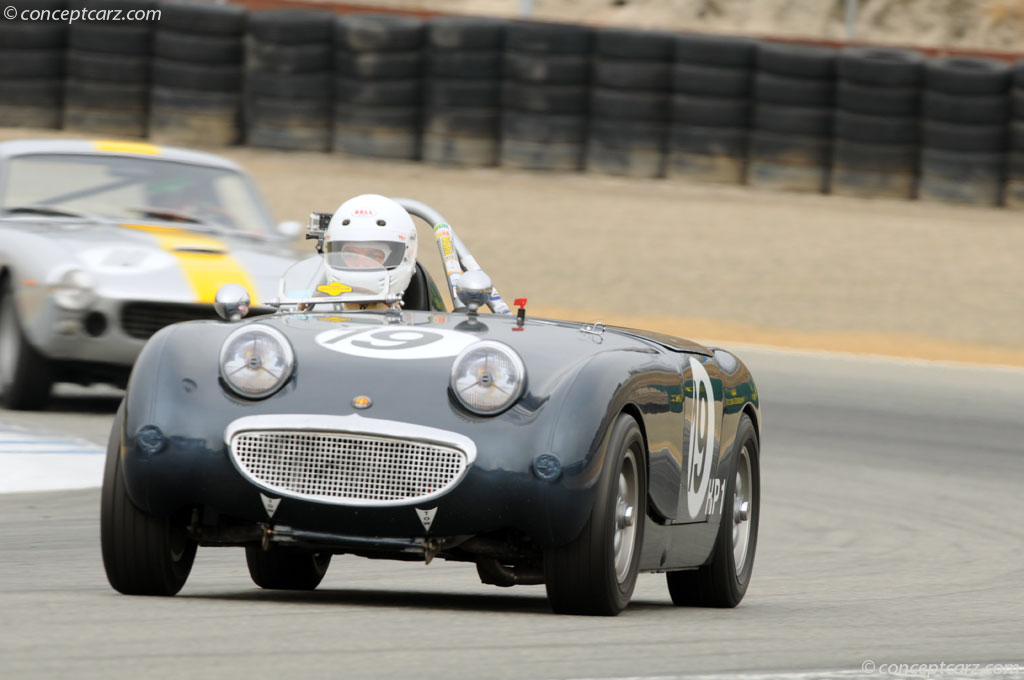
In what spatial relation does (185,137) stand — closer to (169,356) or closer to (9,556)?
(9,556)

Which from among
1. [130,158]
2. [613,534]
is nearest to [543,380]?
[613,534]

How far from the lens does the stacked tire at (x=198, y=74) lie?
20469 millimetres

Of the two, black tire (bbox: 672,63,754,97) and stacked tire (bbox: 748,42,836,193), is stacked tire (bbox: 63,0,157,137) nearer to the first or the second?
black tire (bbox: 672,63,754,97)

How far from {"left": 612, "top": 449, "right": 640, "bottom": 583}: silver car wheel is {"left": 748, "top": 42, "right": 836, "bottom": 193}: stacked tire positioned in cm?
1472

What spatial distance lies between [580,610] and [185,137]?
55.2 feet

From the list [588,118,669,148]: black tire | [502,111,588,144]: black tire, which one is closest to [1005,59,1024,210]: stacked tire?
[588,118,669,148]: black tire

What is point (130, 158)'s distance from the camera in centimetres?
1142

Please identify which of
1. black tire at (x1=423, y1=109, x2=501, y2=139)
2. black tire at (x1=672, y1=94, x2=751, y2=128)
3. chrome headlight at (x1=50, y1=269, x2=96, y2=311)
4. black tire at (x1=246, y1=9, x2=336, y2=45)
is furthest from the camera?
black tire at (x1=423, y1=109, x2=501, y2=139)

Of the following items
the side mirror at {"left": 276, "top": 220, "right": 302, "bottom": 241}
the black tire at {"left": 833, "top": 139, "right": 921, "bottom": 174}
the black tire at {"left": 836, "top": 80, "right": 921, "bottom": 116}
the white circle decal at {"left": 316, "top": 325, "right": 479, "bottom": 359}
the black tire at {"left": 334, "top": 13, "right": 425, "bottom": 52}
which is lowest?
the side mirror at {"left": 276, "top": 220, "right": 302, "bottom": 241}

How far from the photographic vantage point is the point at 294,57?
803 inches

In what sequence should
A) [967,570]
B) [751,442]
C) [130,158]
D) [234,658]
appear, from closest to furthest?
[234,658], [751,442], [967,570], [130,158]

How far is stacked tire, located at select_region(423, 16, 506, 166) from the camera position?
66.1ft

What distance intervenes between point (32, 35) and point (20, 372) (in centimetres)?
1086

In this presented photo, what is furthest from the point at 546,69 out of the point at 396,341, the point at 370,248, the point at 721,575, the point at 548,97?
the point at 396,341
